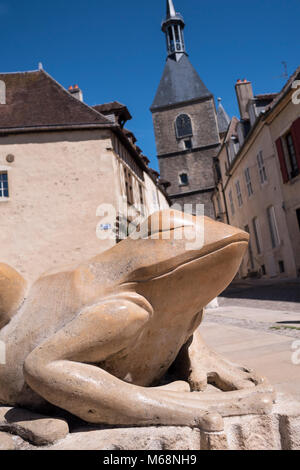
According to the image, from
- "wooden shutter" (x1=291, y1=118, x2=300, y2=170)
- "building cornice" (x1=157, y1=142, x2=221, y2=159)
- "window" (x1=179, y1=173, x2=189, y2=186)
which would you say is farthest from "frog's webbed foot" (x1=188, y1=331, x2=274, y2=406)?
"building cornice" (x1=157, y1=142, x2=221, y2=159)

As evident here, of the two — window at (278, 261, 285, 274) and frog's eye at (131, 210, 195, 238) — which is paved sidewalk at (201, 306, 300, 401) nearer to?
frog's eye at (131, 210, 195, 238)

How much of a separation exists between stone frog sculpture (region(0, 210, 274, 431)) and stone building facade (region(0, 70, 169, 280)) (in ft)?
38.5

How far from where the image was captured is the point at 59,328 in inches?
57.6

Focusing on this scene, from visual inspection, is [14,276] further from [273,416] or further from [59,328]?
[273,416]

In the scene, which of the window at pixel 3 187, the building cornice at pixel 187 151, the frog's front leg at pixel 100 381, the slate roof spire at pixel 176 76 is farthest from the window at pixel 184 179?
the frog's front leg at pixel 100 381

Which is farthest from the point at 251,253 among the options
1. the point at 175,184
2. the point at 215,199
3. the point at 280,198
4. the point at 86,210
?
the point at 175,184

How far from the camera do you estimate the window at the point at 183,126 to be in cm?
3872

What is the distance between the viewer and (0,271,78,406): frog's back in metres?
1.49

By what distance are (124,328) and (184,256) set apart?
354mm

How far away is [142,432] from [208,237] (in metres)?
0.74

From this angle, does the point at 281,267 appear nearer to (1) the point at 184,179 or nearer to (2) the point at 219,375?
(2) the point at 219,375

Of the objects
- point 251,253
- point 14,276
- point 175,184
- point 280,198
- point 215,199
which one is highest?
point 175,184

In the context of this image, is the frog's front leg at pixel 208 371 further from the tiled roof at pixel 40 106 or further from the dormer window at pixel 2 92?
the dormer window at pixel 2 92

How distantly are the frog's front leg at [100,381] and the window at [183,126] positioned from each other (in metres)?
38.9
